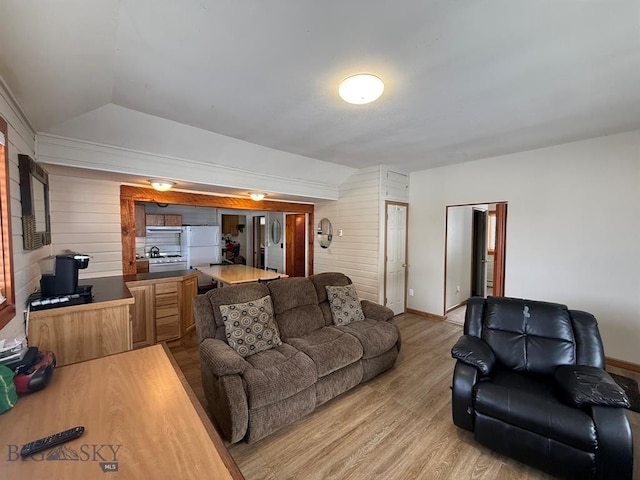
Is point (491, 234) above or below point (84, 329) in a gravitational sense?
above

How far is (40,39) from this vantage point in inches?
50.7

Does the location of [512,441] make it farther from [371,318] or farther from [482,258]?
[482,258]

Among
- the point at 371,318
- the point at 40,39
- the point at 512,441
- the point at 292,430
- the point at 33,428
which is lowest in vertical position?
the point at 292,430

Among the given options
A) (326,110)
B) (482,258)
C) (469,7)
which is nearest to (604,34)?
(469,7)

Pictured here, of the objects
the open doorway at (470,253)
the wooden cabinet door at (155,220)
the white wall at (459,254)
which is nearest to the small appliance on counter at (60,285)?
the wooden cabinet door at (155,220)

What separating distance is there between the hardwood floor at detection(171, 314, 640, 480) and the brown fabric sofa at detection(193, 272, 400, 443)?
0.12 m

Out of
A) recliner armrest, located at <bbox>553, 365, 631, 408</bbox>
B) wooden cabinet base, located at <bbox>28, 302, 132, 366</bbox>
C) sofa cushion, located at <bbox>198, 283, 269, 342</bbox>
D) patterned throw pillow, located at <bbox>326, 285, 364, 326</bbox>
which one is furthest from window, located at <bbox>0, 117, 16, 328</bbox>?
recliner armrest, located at <bbox>553, 365, 631, 408</bbox>

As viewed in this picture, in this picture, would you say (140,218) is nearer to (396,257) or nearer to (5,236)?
(5,236)

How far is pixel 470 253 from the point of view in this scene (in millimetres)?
5785

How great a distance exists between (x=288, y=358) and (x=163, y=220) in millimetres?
5479

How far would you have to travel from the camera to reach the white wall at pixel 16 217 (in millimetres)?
1620

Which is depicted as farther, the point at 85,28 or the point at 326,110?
the point at 326,110

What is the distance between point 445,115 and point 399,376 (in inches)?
108

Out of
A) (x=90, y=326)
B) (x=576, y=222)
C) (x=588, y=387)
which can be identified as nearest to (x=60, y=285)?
(x=90, y=326)
